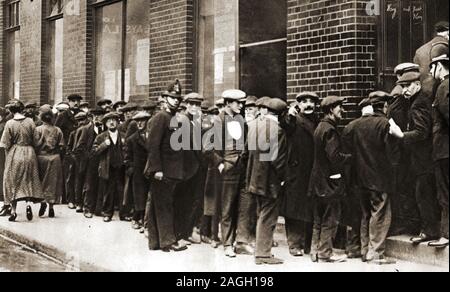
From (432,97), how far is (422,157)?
26.1 inches

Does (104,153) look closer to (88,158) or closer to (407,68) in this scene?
(88,158)

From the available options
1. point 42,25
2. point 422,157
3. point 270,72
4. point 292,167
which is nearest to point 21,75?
point 42,25

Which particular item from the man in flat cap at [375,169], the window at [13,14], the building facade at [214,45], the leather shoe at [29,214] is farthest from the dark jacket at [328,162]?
the window at [13,14]

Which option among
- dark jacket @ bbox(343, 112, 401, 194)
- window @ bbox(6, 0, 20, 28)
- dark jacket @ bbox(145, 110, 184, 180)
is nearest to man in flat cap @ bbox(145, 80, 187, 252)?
dark jacket @ bbox(145, 110, 184, 180)

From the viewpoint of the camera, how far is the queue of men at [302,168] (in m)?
7.87

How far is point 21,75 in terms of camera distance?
19500 millimetres

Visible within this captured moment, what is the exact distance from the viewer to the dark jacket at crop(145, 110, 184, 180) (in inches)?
357

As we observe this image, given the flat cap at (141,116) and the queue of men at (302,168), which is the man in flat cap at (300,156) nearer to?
the queue of men at (302,168)

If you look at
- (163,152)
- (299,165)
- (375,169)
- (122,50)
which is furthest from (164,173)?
(122,50)

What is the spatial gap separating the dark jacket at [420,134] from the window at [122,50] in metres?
6.85

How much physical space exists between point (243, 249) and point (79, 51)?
8771 millimetres

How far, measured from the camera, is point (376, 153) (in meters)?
8.01

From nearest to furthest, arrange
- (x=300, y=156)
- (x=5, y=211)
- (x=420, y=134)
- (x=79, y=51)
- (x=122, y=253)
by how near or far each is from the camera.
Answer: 1. (x=420, y=134)
2. (x=300, y=156)
3. (x=122, y=253)
4. (x=5, y=211)
5. (x=79, y=51)

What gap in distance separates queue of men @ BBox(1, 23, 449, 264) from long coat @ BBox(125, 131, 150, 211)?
1158mm
